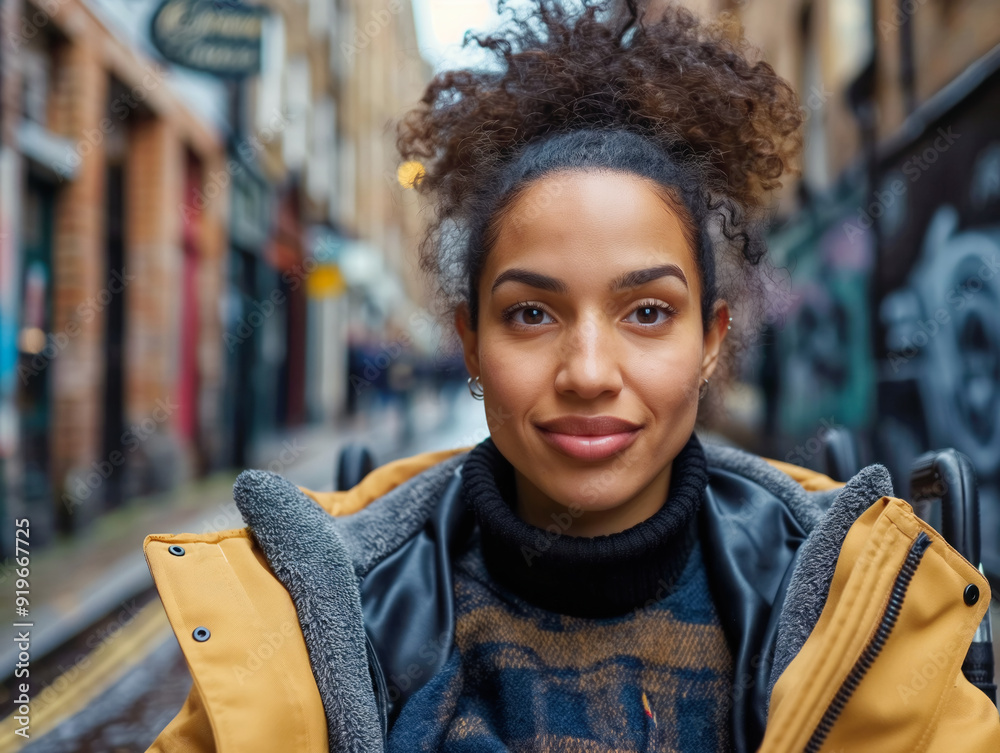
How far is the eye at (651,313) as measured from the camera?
1540mm

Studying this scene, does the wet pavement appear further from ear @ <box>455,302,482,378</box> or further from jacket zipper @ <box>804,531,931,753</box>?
jacket zipper @ <box>804,531,931,753</box>

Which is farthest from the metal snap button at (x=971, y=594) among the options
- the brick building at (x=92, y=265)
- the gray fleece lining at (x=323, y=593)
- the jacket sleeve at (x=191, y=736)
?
the brick building at (x=92, y=265)

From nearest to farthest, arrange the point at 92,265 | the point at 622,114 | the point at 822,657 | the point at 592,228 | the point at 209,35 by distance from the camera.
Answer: the point at 822,657 < the point at 592,228 < the point at 622,114 < the point at 209,35 < the point at 92,265

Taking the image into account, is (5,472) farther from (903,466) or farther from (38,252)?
(903,466)

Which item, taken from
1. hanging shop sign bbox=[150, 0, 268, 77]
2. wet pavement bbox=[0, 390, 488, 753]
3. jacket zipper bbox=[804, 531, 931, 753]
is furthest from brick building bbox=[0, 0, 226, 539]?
jacket zipper bbox=[804, 531, 931, 753]

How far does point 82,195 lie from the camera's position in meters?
6.78

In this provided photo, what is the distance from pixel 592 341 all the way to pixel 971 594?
2.45 feet

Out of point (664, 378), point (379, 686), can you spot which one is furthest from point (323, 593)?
point (664, 378)

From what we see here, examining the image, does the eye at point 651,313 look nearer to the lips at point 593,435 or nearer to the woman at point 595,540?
the woman at point 595,540

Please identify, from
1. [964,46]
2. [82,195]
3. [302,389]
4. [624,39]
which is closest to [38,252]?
[82,195]

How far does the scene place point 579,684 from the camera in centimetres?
157

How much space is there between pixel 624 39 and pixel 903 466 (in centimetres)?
556

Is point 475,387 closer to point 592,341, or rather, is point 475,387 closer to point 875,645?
point 592,341

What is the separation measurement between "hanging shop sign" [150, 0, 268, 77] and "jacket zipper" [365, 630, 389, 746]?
6.53 metres
